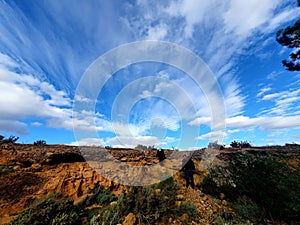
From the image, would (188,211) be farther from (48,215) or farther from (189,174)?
(48,215)

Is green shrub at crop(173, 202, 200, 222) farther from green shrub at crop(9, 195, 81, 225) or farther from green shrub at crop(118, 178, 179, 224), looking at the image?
green shrub at crop(9, 195, 81, 225)

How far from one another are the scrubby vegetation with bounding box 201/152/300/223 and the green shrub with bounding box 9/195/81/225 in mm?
4229

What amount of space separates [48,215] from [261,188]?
552 centimetres

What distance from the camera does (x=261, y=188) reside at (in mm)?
4547

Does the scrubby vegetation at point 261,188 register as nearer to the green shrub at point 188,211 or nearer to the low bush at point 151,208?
the green shrub at point 188,211

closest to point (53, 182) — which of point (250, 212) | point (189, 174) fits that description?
point (189, 174)

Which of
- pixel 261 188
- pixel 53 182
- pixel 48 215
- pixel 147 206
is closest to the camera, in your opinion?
pixel 48 215

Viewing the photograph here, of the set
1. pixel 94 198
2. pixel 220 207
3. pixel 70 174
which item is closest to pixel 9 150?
pixel 70 174

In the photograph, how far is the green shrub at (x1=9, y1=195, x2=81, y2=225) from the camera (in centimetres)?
354

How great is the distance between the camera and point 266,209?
436cm

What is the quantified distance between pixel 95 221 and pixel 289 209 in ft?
15.4

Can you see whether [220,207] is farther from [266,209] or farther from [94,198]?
[94,198]

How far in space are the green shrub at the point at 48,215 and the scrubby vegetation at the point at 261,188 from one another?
13.9 feet

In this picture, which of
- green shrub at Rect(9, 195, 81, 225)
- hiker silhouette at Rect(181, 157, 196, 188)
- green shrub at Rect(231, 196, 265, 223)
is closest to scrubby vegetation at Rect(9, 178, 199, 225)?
green shrub at Rect(9, 195, 81, 225)
